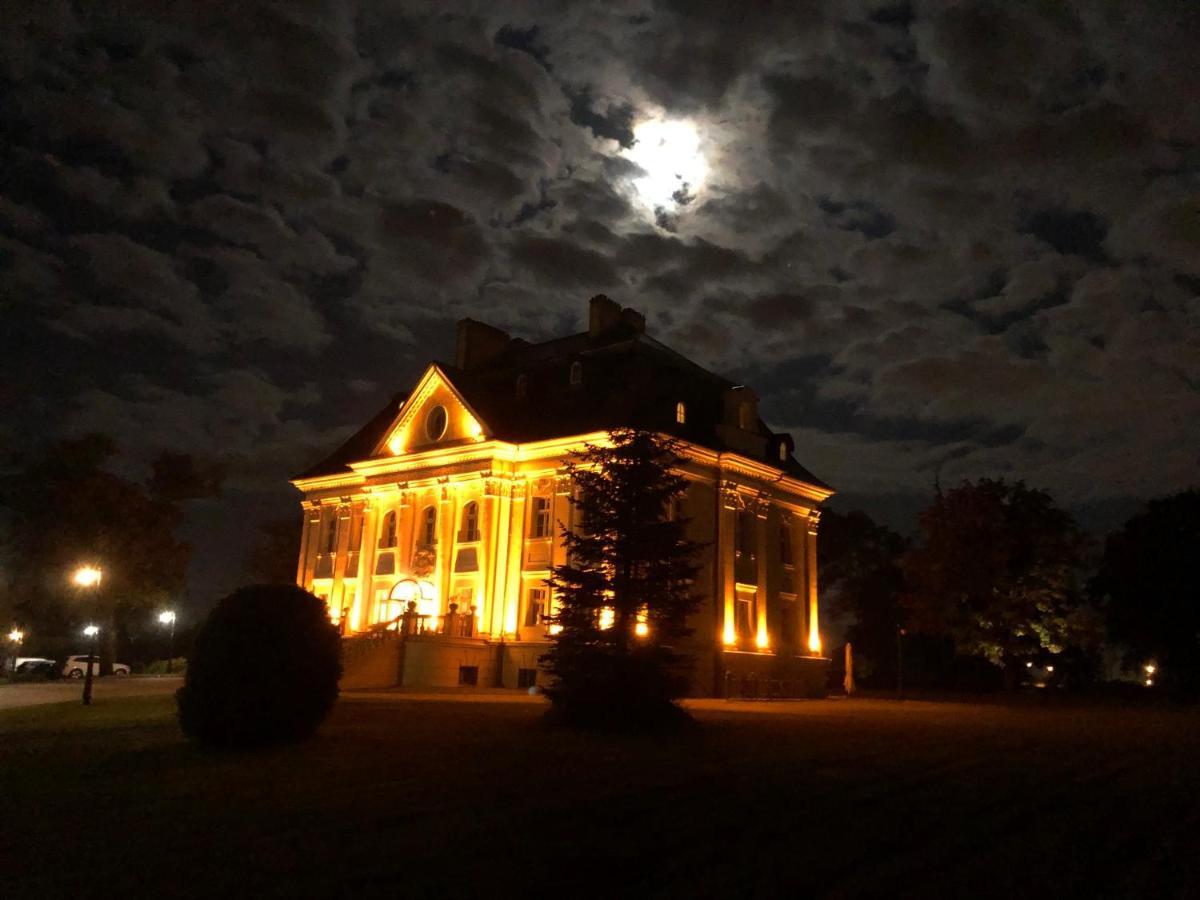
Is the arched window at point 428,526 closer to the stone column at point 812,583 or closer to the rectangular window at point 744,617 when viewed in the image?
the rectangular window at point 744,617

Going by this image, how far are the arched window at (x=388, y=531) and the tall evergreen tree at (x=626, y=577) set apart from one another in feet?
87.0

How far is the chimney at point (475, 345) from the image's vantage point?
53281 millimetres

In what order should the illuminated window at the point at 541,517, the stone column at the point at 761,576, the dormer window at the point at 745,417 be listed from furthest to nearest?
the dormer window at the point at 745,417, the stone column at the point at 761,576, the illuminated window at the point at 541,517

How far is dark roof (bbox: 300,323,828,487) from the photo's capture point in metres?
42.7

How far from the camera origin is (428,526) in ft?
152

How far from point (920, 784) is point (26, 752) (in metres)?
13.9

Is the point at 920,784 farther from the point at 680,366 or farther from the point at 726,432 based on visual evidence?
the point at 680,366

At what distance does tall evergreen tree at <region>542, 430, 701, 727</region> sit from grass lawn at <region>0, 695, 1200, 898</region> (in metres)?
2.33

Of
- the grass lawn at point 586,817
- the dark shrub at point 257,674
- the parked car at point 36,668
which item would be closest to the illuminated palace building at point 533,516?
the parked car at point 36,668

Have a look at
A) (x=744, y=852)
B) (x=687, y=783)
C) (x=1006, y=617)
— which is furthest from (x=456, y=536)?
(x=744, y=852)

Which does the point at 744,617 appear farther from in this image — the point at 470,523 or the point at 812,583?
the point at 470,523

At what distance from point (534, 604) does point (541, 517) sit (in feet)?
12.9

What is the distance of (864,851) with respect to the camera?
27.6 feet

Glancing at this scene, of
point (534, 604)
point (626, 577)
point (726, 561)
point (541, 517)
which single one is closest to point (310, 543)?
point (541, 517)
